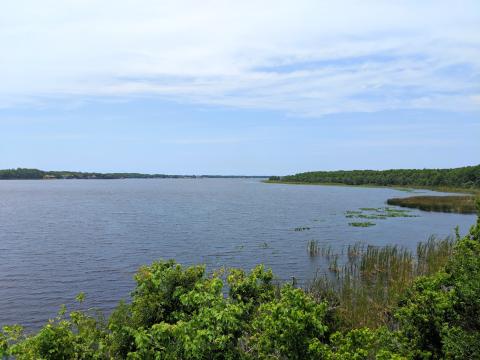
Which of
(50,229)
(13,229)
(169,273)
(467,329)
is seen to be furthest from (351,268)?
(13,229)

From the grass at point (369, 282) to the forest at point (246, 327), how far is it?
4010mm

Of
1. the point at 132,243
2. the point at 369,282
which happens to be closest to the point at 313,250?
the point at 369,282

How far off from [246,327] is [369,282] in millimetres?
21517

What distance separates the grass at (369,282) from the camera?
21016mm

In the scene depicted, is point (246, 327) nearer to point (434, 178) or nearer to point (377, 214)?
point (377, 214)

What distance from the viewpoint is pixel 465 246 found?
16.5m

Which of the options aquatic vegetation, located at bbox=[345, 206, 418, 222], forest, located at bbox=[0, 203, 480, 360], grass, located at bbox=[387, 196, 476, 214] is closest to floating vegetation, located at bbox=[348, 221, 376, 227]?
aquatic vegetation, located at bbox=[345, 206, 418, 222]

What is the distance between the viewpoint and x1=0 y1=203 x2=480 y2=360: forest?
10.1 meters

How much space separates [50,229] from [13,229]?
17.0 feet

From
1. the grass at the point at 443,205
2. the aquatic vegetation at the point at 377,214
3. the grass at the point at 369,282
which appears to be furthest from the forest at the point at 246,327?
the grass at the point at 443,205

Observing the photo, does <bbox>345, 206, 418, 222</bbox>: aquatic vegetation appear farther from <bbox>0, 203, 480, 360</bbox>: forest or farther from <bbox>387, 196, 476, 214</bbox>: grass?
<bbox>0, 203, 480, 360</bbox>: forest

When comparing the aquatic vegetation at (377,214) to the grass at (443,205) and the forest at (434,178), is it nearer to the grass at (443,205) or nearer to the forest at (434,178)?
the grass at (443,205)

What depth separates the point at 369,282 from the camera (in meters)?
31.2

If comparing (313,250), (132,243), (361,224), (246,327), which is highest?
(246,327)
